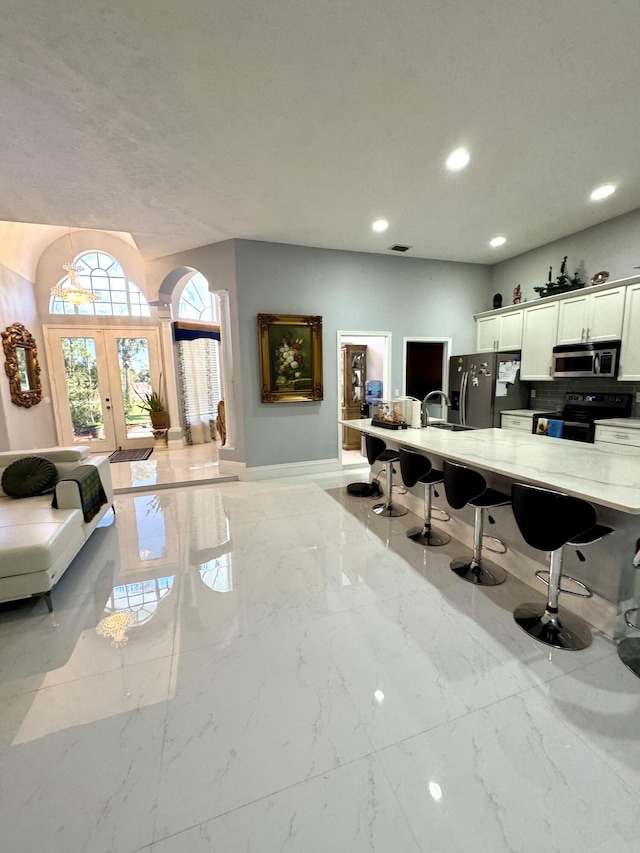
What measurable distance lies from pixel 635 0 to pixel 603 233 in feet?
10.6

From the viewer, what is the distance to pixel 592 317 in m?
4.14

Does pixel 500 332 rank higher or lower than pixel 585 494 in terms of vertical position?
higher

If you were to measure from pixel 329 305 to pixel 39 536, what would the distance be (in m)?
4.26

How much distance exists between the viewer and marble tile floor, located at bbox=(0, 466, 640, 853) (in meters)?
1.17

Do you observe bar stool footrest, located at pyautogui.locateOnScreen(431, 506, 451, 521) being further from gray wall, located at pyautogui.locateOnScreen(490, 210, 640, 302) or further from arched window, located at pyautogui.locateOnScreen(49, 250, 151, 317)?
arched window, located at pyautogui.locateOnScreen(49, 250, 151, 317)

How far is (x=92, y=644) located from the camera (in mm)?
2020

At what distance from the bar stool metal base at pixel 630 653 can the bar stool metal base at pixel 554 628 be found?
139mm

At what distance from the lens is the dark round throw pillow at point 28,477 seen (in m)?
3.06

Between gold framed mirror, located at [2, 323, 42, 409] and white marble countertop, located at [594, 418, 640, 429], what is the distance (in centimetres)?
777

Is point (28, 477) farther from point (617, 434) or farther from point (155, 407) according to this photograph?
point (617, 434)

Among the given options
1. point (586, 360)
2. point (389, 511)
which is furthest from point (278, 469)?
point (586, 360)

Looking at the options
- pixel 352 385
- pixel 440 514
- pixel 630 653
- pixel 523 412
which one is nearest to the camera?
pixel 630 653

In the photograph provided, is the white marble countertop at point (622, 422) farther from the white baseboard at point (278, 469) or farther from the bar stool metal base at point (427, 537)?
the white baseboard at point (278, 469)

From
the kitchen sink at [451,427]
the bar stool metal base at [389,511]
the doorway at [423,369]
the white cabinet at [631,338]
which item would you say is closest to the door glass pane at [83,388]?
the bar stool metal base at [389,511]
